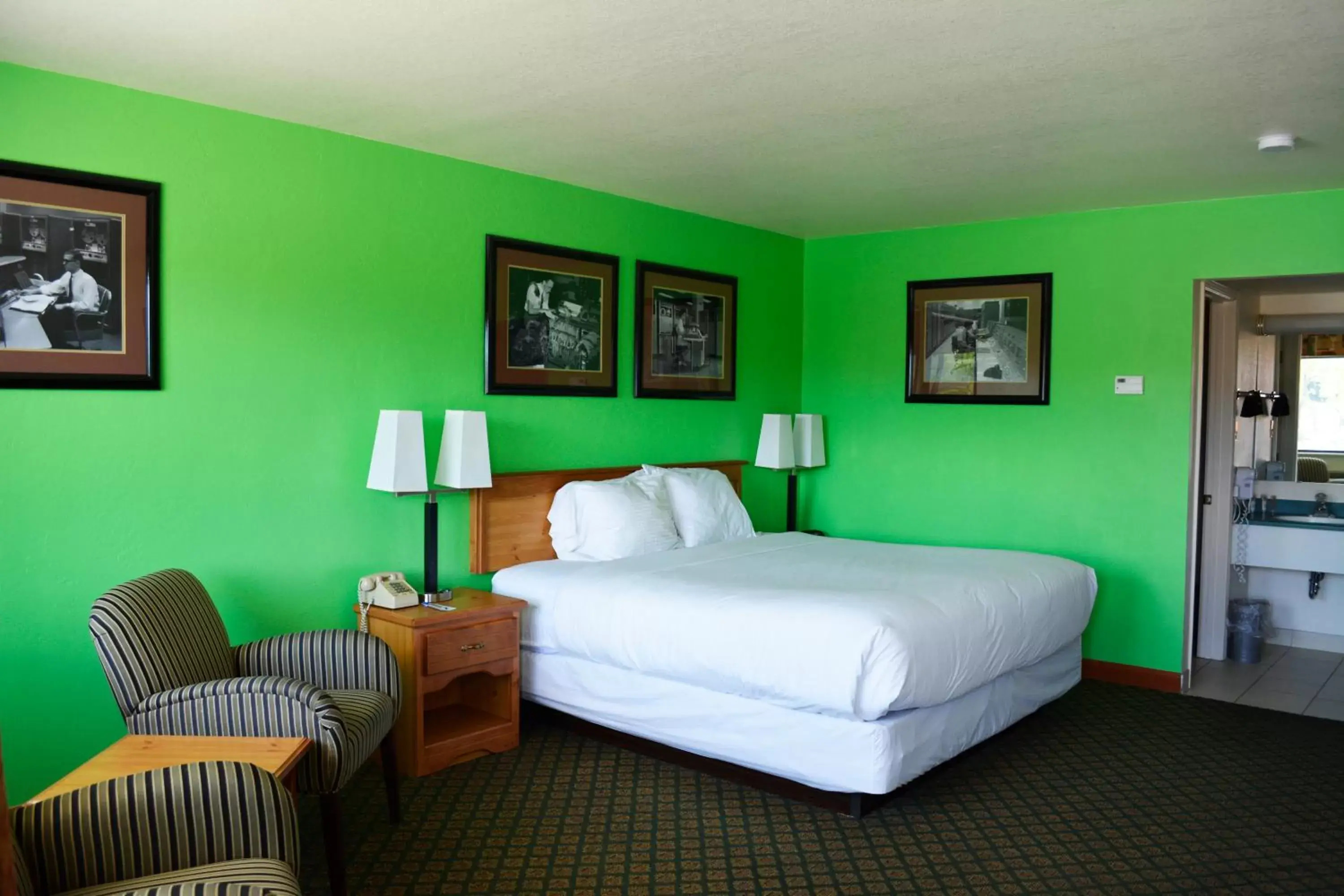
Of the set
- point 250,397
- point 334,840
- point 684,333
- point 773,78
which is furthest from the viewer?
point 684,333

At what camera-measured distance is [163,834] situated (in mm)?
2166

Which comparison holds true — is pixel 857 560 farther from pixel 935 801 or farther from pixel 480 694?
pixel 480 694

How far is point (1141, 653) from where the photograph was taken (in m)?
5.59

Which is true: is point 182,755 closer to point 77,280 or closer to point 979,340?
point 77,280

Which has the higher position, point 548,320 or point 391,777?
point 548,320

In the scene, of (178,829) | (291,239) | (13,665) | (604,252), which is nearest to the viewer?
(178,829)

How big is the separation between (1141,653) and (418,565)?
13.1 ft

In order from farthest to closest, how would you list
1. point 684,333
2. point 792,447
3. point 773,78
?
point 792,447
point 684,333
point 773,78

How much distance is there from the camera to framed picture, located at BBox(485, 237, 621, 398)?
15.8 ft

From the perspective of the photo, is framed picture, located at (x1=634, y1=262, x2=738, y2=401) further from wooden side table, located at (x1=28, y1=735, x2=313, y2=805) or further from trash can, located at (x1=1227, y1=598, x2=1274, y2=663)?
trash can, located at (x1=1227, y1=598, x2=1274, y2=663)

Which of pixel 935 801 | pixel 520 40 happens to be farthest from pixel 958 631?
pixel 520 40

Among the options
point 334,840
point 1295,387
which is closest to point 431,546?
point 334,840

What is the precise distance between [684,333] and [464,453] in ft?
6.39

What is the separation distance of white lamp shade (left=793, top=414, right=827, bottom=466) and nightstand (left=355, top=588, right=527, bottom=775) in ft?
8.61
